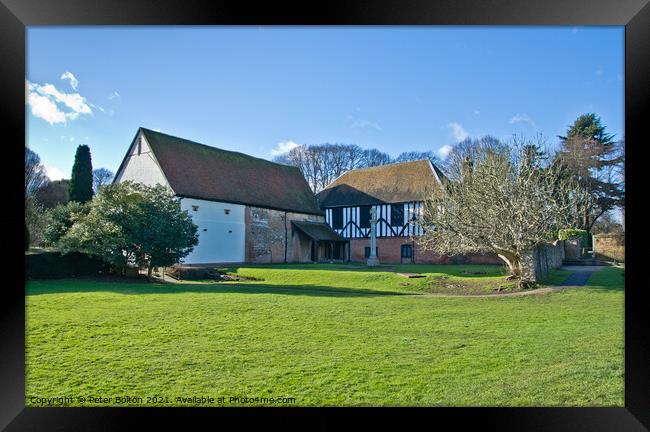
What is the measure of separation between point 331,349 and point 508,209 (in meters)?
6.80

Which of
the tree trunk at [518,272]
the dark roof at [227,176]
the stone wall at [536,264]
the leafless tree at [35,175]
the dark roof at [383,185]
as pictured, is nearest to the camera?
the tree trunk at [518,272]

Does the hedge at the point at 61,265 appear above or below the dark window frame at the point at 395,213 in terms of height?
below

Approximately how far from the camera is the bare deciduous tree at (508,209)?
31.1 ft

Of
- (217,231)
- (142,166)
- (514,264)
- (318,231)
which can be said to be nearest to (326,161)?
(318,231)

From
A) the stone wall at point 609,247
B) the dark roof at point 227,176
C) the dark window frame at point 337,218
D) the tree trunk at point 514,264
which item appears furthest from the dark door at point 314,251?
the stone wall at point 609,247

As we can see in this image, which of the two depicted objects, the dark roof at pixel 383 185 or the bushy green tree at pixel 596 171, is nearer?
the bushy green tree at pixel 596 171

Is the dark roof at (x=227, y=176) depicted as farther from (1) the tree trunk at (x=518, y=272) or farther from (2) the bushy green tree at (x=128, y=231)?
(1) the tree trunk at (x=518, y=272)

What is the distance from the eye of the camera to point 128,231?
11.0 metres

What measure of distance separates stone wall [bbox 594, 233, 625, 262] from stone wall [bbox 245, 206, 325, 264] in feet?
38.1

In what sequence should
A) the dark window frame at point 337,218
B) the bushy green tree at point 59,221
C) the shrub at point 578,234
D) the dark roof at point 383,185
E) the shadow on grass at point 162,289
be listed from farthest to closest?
1. the dark window frame at point 337,218
2. the dark roof at point 383,185
3. the shrub at point 578,234
4. the bushy green tree at point 59,221
5. the shadow on grass at point 162,289

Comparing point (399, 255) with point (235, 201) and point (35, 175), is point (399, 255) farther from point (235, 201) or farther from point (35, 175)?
point (35, 175)

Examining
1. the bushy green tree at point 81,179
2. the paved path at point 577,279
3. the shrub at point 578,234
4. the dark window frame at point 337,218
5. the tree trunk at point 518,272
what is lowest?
the paved path at point 577,279

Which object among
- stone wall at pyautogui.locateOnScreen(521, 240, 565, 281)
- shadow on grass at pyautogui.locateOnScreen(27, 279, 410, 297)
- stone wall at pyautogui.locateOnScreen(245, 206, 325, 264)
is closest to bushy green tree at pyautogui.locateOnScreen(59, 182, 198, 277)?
shadow on grass at pyautogui.locateOnScreen(27, 279, 410, 297)

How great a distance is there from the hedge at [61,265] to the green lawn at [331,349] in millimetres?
3495
